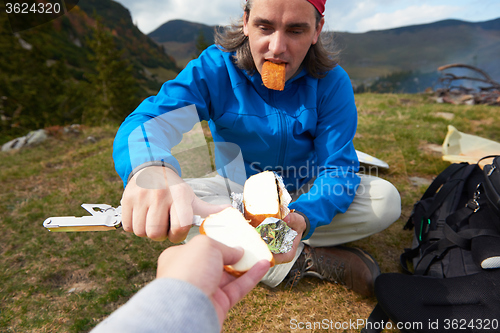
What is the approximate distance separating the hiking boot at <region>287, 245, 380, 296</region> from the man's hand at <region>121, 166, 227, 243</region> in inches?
57.1

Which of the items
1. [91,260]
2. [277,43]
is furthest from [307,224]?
[91,260]

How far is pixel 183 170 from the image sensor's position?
1.53m

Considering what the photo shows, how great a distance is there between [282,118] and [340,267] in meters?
1.36

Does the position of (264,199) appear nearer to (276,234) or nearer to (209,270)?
(276,234)

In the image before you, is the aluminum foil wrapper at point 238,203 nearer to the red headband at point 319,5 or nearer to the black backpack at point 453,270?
the black backpack at point 453,270

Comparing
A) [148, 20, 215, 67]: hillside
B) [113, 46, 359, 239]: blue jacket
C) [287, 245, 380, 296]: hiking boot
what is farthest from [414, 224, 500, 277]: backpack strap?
[148, 20, 215, 67]: hillside

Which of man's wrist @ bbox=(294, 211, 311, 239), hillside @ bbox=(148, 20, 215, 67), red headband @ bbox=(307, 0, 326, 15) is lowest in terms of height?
man's wrist @ bbox=(294, 211, 311, 239)

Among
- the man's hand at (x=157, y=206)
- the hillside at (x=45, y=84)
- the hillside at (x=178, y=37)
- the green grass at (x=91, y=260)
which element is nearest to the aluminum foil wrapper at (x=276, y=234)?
the man's hand at (x=157, y=206)

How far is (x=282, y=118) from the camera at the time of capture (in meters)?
2.19

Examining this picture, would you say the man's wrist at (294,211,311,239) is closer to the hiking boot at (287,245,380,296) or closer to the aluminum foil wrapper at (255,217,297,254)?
the aluminum foil wrapper at (255,217,297,254)

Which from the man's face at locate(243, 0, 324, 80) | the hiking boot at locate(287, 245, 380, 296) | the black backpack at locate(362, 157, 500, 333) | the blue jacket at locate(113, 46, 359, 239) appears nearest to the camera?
the black backpack at locate(362, 157, 500, 333)

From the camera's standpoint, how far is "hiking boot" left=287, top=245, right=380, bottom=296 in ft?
7.27

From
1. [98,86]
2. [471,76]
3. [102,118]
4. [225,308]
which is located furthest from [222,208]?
[98,86]

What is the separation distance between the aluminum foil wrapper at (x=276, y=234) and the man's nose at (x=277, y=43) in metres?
1.17
